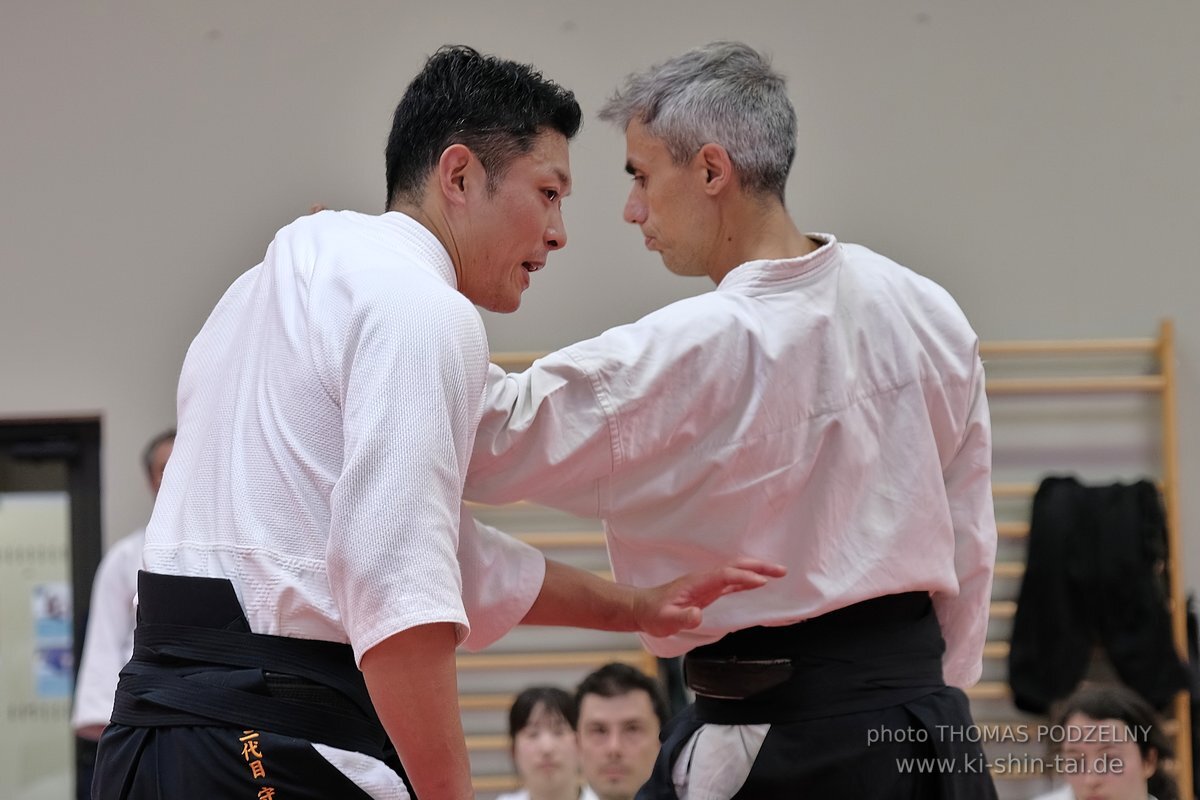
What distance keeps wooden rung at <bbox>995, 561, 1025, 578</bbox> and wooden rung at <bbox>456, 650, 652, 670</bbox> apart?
129cm

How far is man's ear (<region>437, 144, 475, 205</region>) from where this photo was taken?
1.71 m

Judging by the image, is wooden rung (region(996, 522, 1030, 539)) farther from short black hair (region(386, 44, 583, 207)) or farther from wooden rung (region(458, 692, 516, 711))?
short black hair (region(386, 44, 583, 207))

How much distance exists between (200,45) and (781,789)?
4.11 metres

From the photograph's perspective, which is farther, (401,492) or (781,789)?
(781,789)

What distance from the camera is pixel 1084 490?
4.82m

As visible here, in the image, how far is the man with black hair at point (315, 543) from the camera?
53.6 inches

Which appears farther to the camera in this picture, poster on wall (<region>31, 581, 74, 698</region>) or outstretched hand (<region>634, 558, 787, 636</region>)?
poster on wall (<region>31, 581, 74, 698</region>)

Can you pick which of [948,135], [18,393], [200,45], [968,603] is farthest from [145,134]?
[968,603]

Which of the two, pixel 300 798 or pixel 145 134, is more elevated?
pixel 145 134

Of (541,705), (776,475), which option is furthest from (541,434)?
(541,705)

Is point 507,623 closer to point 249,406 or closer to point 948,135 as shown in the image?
point 249,406

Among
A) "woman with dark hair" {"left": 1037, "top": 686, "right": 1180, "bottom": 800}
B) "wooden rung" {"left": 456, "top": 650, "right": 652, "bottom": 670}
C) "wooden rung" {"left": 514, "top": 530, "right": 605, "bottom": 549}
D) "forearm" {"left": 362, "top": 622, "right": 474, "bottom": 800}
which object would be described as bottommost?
"woman with dark hair" {"left": 1037, "top": 686, "right": 1180, "bottom": 800}

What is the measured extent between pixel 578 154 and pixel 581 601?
133 inches

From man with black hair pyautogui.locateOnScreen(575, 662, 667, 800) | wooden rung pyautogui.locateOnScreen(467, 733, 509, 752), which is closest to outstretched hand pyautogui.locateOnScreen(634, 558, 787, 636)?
man with black hair pyautogui.locateOnScreen(575, 662, 667, 800)
